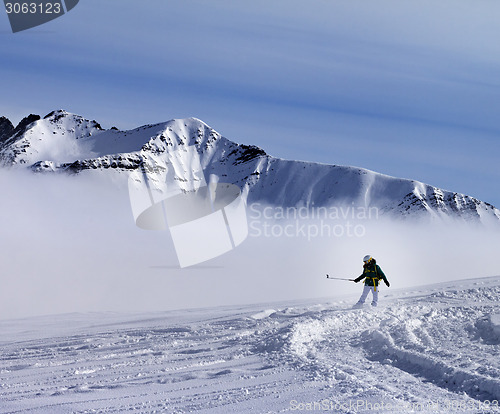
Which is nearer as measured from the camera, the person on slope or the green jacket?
the person on slope

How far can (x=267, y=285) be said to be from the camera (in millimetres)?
30203

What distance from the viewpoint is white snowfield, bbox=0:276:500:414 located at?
221 inches

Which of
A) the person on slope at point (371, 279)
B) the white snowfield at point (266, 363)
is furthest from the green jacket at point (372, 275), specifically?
the white snowfield at point (266, 363)

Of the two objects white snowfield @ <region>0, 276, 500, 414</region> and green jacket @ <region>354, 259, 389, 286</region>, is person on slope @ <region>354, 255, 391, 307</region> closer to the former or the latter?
green jacket @ <region>354, 259, 389, 286</region>

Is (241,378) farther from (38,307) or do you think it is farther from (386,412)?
(38,307)

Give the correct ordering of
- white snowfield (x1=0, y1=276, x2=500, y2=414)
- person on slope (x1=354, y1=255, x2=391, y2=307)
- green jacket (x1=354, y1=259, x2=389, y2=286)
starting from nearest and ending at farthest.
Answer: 1. white snowfield (x1=0, y1=276, x2=500, y2=414)
2. person on slope (x1=354, y1=255, x2=391, y2=307)
3. green jacket (x1=354, y1=259, x2=389, y2=286)

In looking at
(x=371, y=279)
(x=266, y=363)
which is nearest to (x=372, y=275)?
(x=371, y=279)

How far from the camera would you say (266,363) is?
752 centimetres

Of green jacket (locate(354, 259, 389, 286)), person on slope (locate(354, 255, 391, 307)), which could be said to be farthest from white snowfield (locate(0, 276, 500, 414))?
green jacket (locate(354, 259, 389, 286))

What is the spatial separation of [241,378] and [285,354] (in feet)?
4.82

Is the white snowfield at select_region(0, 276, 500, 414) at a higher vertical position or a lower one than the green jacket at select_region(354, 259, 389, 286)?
lower

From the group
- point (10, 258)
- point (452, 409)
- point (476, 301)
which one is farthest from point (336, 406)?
point (10, 258)

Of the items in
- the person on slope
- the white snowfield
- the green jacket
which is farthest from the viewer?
the green jacket

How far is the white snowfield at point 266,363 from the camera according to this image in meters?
5.61
